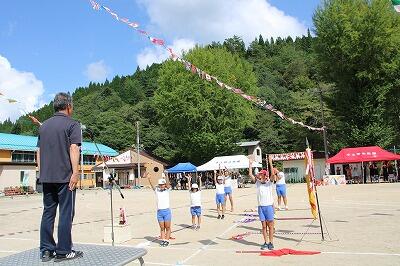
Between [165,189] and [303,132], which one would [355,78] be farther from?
[165,189]

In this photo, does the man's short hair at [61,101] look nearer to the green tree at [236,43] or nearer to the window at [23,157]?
the window at [23,157]

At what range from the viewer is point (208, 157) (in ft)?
183

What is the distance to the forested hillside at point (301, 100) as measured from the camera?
43.2 metres

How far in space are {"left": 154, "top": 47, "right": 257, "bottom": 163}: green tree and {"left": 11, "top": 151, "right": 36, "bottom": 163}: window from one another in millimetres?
19589

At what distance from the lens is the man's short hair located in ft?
16.3

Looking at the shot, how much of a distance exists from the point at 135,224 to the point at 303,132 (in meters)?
47.1

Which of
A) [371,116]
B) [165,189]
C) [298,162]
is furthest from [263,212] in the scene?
[298,162]

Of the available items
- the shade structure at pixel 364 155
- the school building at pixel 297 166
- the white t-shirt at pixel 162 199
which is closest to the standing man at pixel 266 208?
the white t-shirt at pixel 162 199

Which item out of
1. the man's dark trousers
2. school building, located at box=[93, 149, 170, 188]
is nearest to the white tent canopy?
school building, located at box=[93, 149, 170, 188]

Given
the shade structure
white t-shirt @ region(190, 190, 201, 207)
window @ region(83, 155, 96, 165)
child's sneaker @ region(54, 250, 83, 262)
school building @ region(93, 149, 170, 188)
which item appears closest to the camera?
child's sneaker @ region(54, 250, 83, 262)

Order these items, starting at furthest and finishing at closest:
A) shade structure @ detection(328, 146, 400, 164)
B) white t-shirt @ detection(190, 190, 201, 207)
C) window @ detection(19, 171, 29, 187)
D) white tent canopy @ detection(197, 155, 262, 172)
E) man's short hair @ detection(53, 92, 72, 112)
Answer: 1. window @ detection(19, 171, 29, 187)
2. white tent canopy @ detection(197, 155, 262, 172)
3. shade structure @ detection(328, 146, 400, 164)
4. white t-shirt @ detection(190, 190, 201, 207)
5. man's short hair @ detection(53, 92, 72, 112)

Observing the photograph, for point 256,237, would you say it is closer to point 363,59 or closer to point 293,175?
point 363,59

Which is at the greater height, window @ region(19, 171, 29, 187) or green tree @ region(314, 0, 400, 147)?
green tree @ region(314, 0, 400, 147)

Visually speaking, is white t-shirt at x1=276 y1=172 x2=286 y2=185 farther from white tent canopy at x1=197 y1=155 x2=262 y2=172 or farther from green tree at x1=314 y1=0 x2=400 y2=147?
green tree at x1=314 y1=0 x2=400 y2=147
